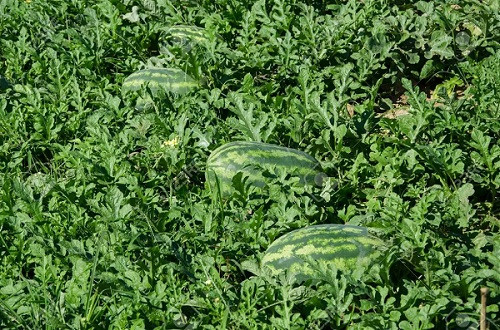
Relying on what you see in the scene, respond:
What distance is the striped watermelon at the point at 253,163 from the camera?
15.5 feet

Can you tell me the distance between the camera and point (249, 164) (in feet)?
15.5

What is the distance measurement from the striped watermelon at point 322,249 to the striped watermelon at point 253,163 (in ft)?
1.86

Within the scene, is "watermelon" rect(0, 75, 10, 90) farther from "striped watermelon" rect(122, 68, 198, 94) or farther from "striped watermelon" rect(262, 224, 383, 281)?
"striped watermelon" rect(262, 224, 383, 281)

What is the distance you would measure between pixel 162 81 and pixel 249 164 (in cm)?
128

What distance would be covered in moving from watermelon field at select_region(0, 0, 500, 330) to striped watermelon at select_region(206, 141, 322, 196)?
1cm

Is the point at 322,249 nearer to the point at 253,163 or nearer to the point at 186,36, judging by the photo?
the point at 253,163

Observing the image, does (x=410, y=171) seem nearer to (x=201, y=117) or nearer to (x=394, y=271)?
(x=394, y=271)

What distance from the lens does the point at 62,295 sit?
4.04 m

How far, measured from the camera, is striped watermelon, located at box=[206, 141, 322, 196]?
473cm

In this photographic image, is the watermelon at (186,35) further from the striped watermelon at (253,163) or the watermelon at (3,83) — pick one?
the striped watermelon at (253,163)

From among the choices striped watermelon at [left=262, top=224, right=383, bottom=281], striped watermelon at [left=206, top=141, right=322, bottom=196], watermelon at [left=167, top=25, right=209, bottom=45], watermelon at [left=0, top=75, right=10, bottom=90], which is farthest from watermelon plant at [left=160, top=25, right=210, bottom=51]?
striped watermelon at [left=262, top=224, right=383, bottom=281]

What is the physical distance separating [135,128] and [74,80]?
68cm

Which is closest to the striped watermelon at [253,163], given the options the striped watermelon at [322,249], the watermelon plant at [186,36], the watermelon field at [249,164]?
the watermelon field at [249,164]

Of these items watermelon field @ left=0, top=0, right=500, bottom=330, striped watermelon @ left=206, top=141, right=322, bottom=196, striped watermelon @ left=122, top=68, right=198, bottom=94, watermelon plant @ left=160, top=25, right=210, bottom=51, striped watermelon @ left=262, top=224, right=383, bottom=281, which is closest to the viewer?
watermelon field @ left=0, top=0, right=500, bottom=330
